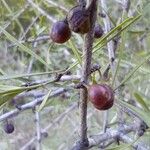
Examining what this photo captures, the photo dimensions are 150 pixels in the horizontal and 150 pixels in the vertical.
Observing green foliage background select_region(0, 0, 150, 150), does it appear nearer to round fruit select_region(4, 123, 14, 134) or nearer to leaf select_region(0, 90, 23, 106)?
leaf select_region(0, 90, 23, 106)

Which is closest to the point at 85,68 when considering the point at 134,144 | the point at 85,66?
the point at 85,66

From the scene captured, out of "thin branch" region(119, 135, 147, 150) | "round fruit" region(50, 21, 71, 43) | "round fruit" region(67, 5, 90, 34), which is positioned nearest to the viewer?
"round fruit" region(67, 5, 90, 34)

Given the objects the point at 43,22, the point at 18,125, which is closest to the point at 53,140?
the point at 18,125

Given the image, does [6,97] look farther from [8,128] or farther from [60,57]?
[60,57]

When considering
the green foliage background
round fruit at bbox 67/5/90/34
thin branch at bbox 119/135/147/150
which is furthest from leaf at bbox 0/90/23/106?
thin branch at bbox 119/135/147/150

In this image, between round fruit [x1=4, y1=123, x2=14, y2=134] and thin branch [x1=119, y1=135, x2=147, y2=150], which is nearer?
thin branch [x1=119, y1=135, x2=147, y2=150]

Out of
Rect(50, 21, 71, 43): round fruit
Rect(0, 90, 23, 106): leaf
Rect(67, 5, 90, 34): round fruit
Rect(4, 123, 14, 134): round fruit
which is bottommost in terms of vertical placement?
Rect(4, 123, 14, 134): round fruit

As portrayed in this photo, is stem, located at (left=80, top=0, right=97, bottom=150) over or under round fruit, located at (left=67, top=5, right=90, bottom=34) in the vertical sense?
under
